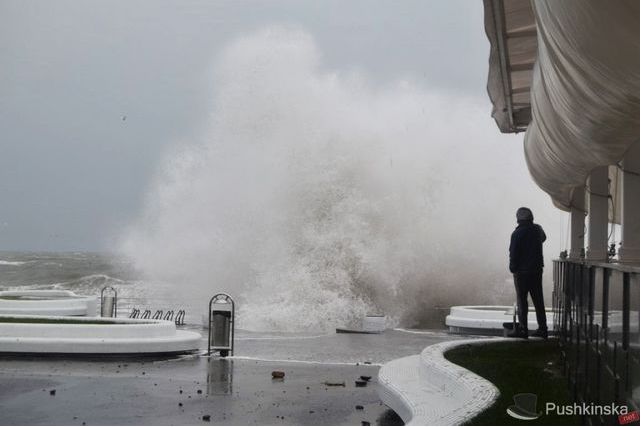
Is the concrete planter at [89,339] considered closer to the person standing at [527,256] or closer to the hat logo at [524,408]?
the person standing at [527,256]

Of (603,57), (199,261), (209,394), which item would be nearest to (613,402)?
(603,57)

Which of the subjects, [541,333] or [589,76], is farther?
[541,333]

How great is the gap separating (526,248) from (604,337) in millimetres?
6078

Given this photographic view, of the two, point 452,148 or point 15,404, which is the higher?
point 452,148

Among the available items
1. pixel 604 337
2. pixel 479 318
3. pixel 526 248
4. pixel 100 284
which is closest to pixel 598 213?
pixel 526 248

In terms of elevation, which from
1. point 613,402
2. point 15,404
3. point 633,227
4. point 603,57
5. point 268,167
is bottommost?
point 15,404

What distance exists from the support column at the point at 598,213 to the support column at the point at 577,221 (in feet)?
7.04

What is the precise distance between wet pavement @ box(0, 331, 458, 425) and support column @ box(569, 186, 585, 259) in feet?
11.2

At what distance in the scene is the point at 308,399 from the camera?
9242 millimetres

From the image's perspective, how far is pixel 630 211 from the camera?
7.15 meters

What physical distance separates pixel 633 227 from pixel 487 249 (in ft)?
79.2

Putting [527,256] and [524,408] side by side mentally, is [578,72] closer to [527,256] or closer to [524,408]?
[524,408]

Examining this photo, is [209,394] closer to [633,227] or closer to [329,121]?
[633,227]

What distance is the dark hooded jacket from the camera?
10.7 m
